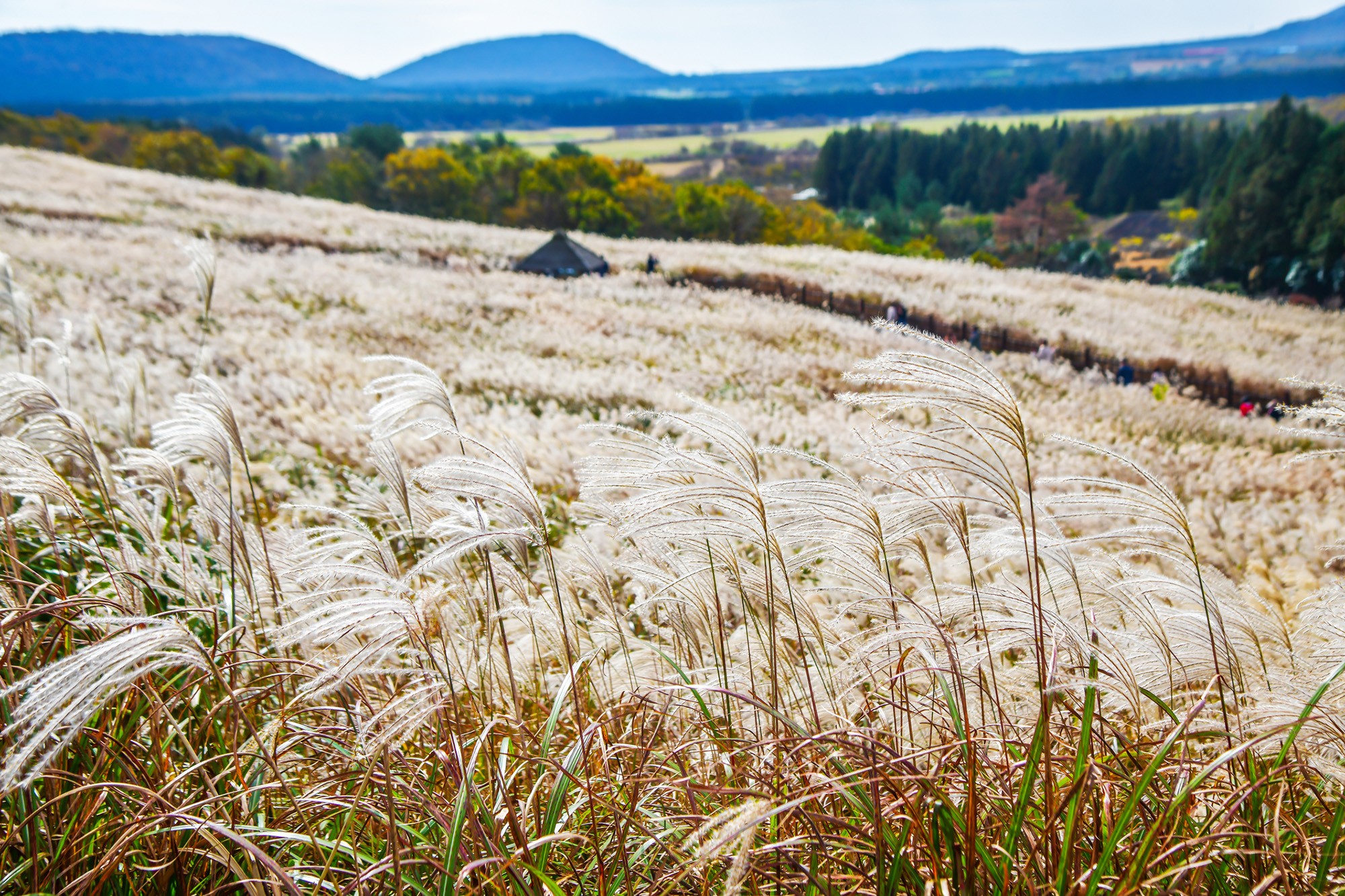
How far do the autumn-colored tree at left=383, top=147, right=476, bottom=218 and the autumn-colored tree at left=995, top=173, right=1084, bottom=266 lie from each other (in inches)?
2195

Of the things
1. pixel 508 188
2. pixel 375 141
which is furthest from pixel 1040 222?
pixel 375 141

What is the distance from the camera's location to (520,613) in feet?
10.1

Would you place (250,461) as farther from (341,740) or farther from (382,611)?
(382,611)

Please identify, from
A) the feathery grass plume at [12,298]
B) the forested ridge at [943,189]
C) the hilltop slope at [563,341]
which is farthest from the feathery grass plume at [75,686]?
the forested ridge at [943,189]

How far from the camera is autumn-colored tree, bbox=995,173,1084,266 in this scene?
244 ft

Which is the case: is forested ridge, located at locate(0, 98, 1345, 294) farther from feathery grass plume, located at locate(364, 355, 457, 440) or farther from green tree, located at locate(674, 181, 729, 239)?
feathery grass plume, located at locate(364, 355, 457, 440)

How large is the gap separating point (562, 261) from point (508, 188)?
52095 millimetres

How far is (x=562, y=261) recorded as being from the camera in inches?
941

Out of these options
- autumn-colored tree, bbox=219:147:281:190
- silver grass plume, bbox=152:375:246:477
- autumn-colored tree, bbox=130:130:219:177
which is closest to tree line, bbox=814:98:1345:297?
silver grass plume, bbox=152:375:246:477

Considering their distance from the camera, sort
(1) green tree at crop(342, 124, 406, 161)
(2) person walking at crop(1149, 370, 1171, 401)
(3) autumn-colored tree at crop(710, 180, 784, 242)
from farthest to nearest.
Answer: (1) green tree at crop(342, 124, 406, 161) < (3) autumn-colored tree at crop(710, 180, 784, 242) < (2) person walking at crop(1149, 370, 1171, 401)

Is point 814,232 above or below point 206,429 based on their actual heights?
below

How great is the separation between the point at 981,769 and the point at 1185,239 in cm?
9611

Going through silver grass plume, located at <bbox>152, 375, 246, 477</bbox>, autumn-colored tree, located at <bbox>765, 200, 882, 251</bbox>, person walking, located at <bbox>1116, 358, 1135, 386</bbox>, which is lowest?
autumn-colored tree, located at <bbox>765, 200, 882, 251</bbox>

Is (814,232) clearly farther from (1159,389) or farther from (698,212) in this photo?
(1159,389)
